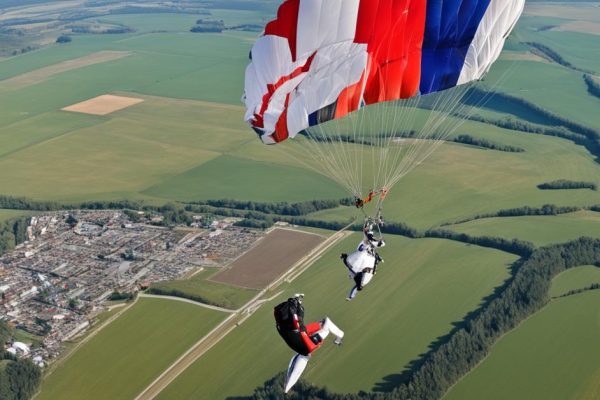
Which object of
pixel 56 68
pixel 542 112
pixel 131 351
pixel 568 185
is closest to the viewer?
pixel 131 351

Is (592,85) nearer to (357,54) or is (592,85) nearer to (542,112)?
(542,112)

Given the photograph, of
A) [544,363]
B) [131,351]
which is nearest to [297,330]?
[544,363]

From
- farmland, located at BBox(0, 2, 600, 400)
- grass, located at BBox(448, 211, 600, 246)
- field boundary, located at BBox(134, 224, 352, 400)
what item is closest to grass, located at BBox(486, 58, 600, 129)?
farmland, located at BBox(0, 2, 600, 400)

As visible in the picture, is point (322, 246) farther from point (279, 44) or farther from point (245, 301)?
point (279, 44)

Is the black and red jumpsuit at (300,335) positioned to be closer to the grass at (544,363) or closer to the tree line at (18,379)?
the grass at (544,363)

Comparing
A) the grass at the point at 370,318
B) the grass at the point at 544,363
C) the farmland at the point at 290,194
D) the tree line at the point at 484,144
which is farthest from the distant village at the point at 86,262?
the tree line at the point at 484,144

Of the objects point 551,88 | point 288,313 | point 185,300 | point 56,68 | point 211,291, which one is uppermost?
point 288,313
